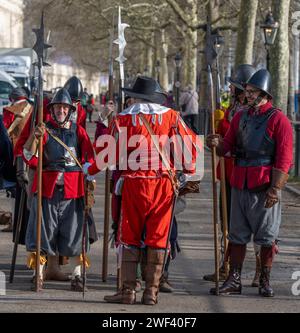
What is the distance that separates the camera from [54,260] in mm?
9992

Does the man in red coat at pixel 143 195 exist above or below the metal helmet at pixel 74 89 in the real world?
below

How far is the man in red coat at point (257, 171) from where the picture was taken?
9.26m

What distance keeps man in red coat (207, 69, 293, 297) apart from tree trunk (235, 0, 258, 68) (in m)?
22.0

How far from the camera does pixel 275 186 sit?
30.1 feet

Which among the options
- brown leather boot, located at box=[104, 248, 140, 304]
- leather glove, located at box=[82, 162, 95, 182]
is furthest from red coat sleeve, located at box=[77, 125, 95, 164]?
brown leather boot, located at box=[104, 248, 140, 304]

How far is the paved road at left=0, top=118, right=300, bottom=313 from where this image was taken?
876 cm

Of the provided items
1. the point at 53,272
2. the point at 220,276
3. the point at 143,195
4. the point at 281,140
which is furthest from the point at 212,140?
the point at 53,272

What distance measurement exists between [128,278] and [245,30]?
23.5 metres

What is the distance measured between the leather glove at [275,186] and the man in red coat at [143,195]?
31.8 inches

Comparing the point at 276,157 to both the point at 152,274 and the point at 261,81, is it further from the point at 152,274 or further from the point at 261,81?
the point at 152,274

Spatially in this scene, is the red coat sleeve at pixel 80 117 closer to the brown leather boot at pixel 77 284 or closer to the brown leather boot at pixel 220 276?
the brown leather boot at pixel 77 284

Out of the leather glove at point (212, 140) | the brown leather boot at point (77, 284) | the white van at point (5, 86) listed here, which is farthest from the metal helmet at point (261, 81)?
the white van at point (5, 86)

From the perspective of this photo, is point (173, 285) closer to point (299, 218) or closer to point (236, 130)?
point (236, 130)

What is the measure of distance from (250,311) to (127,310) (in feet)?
3.03
